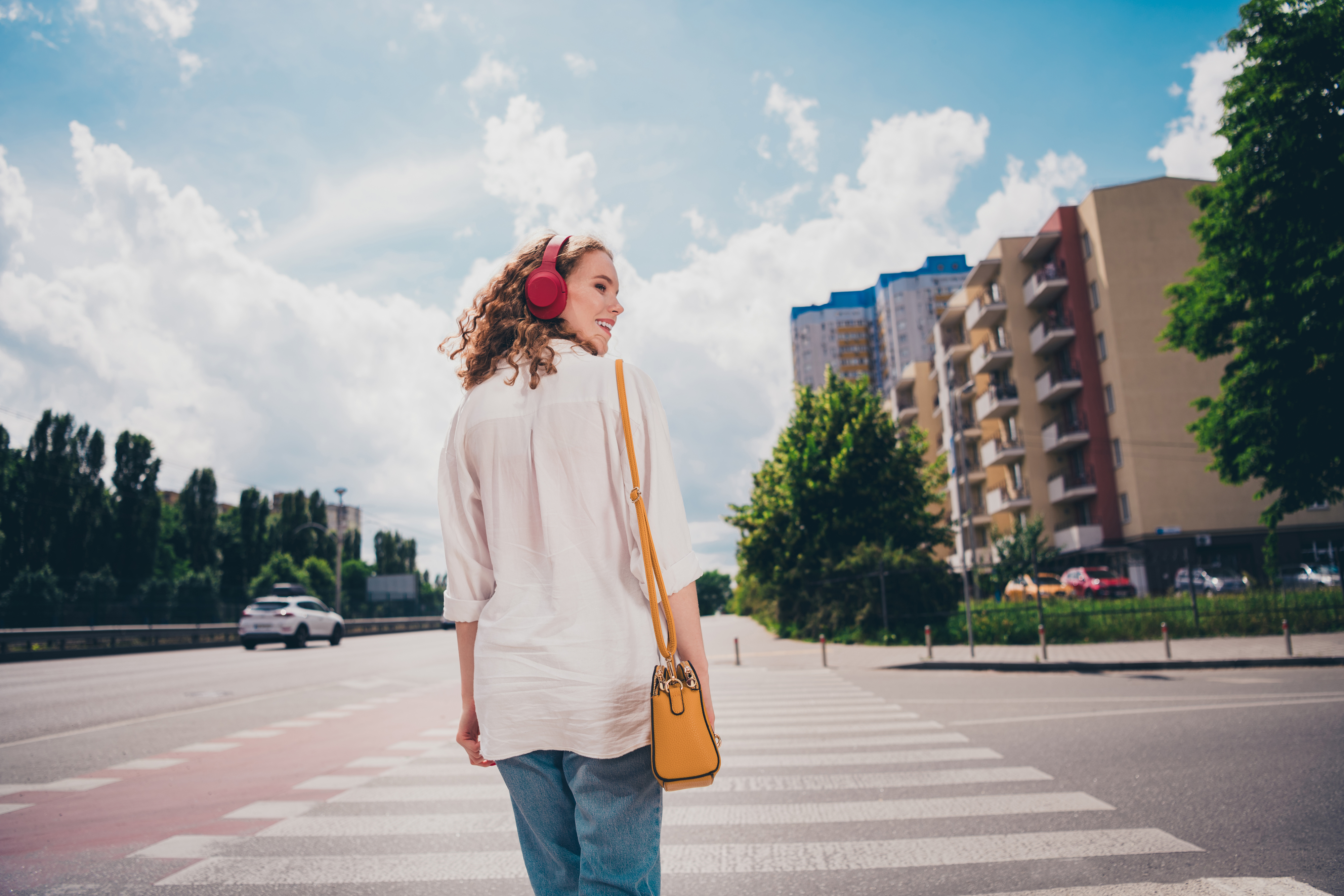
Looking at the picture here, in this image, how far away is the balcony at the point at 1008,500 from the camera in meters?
44.8

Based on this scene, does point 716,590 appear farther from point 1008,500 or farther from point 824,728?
point 824,728

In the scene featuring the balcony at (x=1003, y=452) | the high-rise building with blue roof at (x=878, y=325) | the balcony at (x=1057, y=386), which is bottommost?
the balcony at (x=1003, y=452)

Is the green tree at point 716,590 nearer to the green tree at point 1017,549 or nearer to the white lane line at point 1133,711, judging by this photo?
the green tree at point 1017,549

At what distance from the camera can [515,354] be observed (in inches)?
67.0

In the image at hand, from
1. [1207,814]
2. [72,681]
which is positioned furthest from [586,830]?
[72,681]

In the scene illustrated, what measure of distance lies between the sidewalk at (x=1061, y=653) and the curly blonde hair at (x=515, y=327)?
11325 millimetres

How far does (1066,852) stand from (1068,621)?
16.1 m

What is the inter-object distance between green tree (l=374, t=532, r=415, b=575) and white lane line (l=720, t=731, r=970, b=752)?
9110cm

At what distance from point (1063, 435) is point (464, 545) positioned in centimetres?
4510

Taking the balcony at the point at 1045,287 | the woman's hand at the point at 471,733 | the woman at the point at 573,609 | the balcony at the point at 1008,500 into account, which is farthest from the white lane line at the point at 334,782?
the balcony at the point at 1008,500

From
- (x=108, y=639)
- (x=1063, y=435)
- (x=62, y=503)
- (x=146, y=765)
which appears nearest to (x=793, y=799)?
(x=146, y=765)

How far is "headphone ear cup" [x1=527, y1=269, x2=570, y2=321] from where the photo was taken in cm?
175

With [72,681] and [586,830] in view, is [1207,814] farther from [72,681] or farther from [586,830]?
[72,681]

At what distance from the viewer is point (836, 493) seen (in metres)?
25.4
